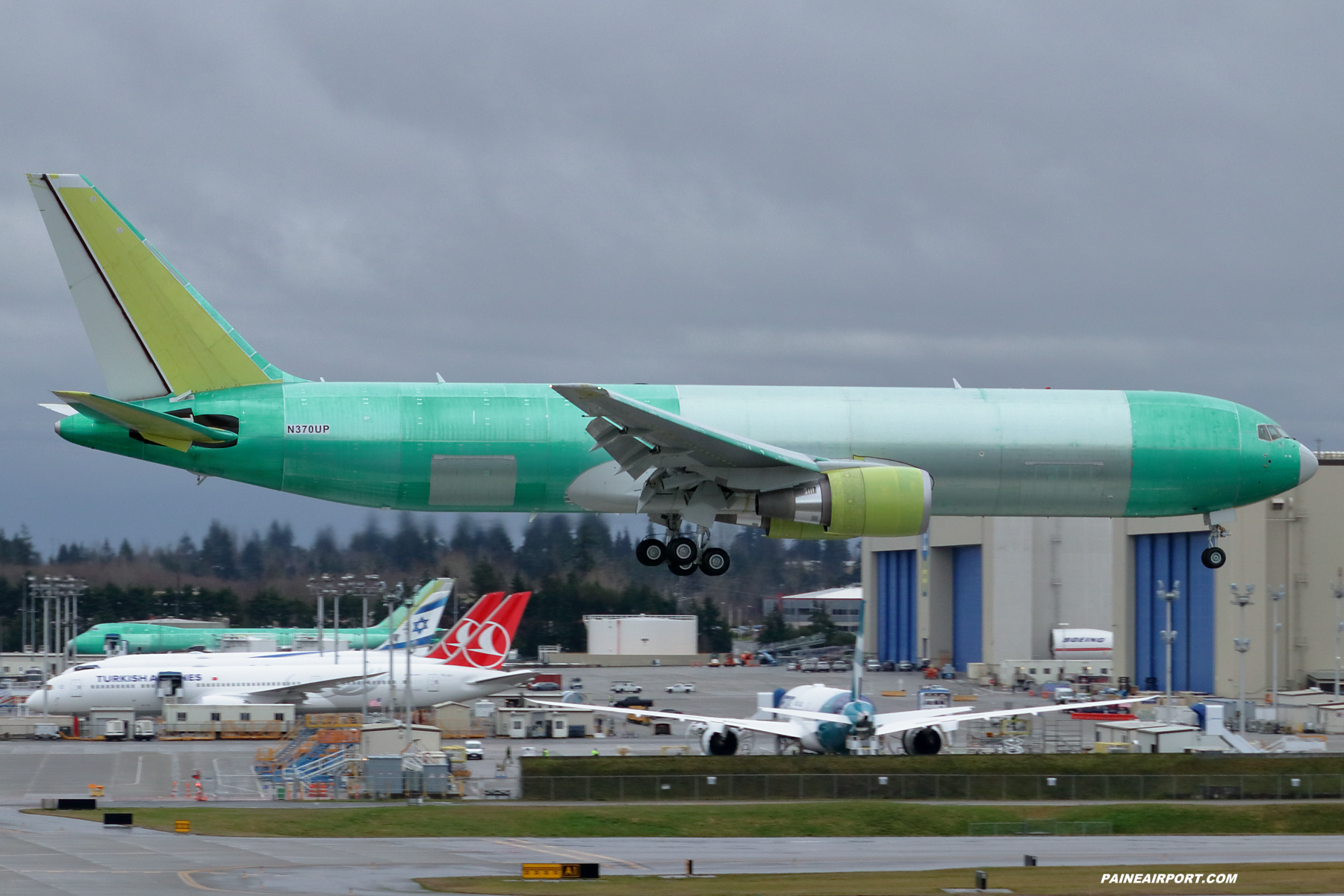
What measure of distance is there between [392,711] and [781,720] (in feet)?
63.3

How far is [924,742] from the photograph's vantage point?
194 feet

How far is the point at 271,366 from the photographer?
35.3 m

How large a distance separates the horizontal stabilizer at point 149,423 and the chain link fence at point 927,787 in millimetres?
19908

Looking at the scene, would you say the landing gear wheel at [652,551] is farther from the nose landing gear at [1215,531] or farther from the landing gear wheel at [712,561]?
the nose landing gear at [1215,531]

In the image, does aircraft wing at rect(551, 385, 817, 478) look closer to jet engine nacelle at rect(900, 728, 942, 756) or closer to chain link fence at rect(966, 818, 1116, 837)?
chain link fence at rect(966, 818, 1116, 837)

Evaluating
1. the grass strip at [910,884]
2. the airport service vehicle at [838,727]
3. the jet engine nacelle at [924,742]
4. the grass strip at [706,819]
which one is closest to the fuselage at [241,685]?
the airport service vehicle at [838,727]

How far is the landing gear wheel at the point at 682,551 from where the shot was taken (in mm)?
35500

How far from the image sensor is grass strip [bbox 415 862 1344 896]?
30.1 m

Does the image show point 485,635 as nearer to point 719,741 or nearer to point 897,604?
point 719,741

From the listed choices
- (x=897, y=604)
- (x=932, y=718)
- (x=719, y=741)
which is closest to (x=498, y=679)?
(x=719, y=741)

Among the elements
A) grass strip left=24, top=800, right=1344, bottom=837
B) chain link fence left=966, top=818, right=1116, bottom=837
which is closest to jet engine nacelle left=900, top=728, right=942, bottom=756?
grass strip left=24, top=800, right=1344, bottom=837

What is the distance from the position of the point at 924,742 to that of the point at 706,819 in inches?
670

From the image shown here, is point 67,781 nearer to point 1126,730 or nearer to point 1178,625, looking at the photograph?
point 1126,730

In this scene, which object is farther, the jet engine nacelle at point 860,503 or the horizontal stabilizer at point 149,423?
the jet engine nacelle at point 860,503
